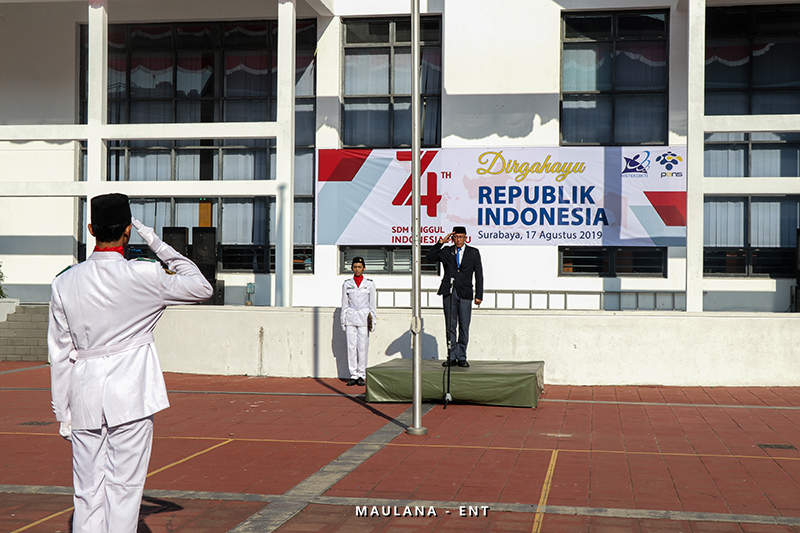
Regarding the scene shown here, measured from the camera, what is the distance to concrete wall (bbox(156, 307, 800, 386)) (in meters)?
12.8

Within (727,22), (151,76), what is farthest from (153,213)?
(727,22)

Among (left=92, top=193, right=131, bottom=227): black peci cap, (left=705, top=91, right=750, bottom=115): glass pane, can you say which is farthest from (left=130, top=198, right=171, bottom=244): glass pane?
(left=92, top=193, right=131, bottom=227): black peci cap

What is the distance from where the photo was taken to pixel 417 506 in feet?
19.1

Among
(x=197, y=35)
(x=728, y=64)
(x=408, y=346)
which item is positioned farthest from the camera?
(x=197, y=35)

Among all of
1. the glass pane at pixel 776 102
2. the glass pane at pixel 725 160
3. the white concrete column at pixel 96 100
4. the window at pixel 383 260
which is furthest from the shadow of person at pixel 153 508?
the glass pane at pixel 776 102

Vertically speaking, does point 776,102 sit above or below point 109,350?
above

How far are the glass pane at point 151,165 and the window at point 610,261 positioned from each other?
1035 centimetres

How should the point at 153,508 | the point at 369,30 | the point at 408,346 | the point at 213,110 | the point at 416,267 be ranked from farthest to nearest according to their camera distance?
1. the point at 213,110
2. the point at 369,30
3. the point at 408,346
4. the point at 416,267
5. the point at 153,508

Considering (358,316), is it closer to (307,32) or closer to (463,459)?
(463,459)

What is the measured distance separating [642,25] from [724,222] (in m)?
4.99

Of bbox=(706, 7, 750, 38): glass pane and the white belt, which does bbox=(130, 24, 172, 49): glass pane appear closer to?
bbox=(706, 7, 750, 38): glass pane

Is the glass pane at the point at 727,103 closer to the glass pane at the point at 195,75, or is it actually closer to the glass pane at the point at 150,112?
the glass pane at the point at 195,75

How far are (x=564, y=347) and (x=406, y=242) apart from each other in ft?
19.0

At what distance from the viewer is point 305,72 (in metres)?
19.3
